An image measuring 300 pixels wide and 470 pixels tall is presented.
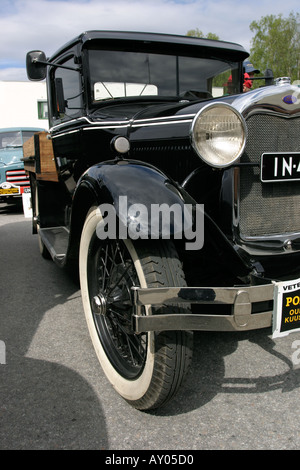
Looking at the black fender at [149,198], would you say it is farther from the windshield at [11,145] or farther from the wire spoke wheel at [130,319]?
the windshield at [11,145]

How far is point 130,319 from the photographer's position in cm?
183

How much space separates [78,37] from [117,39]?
0.28 meters

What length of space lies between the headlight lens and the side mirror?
169cm

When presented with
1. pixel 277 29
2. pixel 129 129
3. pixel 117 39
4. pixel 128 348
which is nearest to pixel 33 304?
pixel 128 348

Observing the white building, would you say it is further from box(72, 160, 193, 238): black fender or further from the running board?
box(72, 160, 193, 238): black fender

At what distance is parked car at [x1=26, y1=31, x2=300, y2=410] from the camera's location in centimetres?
164

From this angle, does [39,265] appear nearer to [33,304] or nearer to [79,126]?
[33,304]

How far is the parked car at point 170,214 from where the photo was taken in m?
Answer: 1.64

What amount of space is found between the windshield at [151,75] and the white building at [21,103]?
15867 millimetres

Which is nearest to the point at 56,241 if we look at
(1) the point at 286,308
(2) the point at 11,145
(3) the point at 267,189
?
(3) the point at 267,189

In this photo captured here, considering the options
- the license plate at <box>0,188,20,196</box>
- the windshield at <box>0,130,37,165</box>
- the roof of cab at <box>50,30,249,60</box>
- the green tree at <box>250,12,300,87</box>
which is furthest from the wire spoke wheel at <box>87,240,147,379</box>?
the green tree at <box>250,12,300,87</box>

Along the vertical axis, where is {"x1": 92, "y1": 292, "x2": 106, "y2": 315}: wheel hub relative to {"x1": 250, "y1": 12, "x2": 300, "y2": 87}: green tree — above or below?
below

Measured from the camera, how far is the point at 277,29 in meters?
30.7

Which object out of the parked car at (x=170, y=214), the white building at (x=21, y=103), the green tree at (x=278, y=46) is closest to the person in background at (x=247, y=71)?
the parked car at (x=170, y=214)
